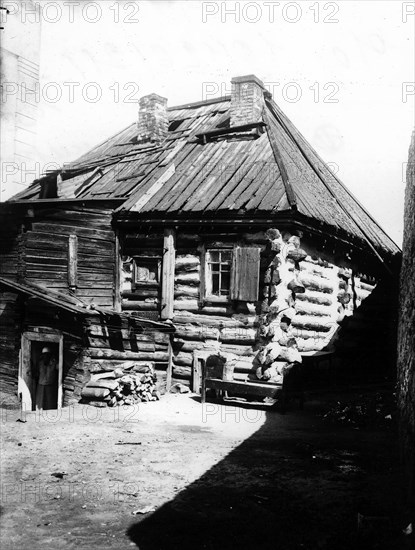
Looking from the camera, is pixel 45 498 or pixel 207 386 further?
pixel 207 386

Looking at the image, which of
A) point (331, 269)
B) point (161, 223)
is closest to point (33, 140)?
point (161, 223)

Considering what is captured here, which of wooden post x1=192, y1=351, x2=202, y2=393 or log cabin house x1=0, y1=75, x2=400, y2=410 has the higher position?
log cabin house x1=0, y1=75, x2=400, y2=410

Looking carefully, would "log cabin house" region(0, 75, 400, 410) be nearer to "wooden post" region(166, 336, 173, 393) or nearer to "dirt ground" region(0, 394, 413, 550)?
"wooden post" region(166, 336, 173, 393)

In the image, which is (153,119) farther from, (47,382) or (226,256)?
(47,382)

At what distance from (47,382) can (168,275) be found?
13.8ft

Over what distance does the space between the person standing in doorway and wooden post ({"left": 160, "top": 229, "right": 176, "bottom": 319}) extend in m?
3.18

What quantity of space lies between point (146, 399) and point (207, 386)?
1.54 metres

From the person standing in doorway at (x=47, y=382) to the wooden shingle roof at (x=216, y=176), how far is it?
4.44 m

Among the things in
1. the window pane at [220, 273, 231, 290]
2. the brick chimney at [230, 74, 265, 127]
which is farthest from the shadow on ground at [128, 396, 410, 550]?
the brick chimney at [230, 74, 265, 127]

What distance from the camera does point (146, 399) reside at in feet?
42.2

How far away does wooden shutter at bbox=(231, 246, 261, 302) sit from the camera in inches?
522

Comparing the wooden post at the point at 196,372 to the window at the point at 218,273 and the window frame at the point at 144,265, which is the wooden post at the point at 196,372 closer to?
the window at the point at 218,273

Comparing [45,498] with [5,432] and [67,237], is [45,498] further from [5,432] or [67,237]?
[67,237]

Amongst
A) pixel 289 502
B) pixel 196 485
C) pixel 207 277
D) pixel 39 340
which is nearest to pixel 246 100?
pixel 207 277
